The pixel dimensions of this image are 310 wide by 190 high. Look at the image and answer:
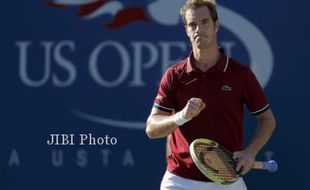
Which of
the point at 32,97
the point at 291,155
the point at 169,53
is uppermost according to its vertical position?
the point at 169,53

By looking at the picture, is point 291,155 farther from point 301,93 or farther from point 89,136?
point 89,136

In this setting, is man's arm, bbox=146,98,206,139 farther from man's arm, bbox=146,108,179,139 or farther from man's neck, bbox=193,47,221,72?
man's neck, bbox=193,47,221,72

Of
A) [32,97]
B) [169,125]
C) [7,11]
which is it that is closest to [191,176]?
[169,125]

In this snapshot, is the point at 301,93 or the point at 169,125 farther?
the point at 301,93

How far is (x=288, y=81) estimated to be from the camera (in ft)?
14.5

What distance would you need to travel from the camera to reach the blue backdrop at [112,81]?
441cm

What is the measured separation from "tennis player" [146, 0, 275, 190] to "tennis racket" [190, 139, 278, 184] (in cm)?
11

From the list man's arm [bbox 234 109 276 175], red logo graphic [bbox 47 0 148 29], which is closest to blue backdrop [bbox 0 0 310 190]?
red logo graphic [bbox 47 0 148 29]

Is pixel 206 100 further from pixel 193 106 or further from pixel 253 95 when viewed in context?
pixel 193 106

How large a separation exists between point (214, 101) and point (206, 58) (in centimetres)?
24

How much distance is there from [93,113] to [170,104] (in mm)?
911

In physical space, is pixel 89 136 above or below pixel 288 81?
below

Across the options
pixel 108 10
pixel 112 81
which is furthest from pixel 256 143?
pixel 108 10

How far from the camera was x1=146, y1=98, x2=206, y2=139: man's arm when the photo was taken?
3262 millimetres
